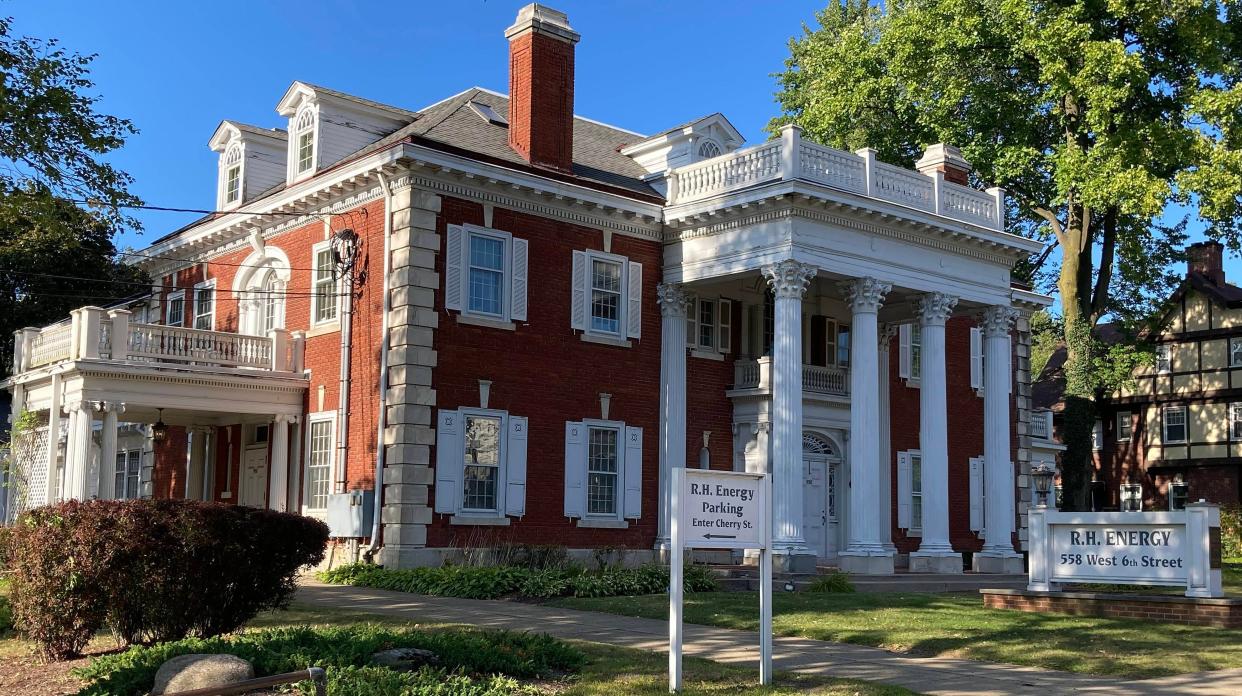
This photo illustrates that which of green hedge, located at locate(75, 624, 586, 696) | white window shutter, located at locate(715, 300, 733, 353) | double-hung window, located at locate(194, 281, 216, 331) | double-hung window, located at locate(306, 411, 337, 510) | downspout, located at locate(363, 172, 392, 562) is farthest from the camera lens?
double-hung window, located at locate(194, 281, 216, 331)

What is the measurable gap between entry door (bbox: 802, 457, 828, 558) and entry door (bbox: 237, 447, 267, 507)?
40.1ft

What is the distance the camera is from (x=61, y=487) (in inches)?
1032

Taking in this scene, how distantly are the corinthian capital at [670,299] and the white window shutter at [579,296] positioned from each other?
6.69 ft

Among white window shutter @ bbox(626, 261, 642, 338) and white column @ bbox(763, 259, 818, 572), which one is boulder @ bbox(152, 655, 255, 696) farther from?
white window shutter @ bbox(626, 261, 642, 338)

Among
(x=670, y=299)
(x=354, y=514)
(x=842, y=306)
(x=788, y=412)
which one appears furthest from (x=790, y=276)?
(x=354, y=514)

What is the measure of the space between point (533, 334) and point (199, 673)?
1603cm

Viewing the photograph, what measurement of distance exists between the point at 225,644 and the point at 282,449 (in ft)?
50.6

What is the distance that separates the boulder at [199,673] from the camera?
9.88 metres

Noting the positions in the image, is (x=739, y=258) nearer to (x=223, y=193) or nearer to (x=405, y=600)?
(x=405, y=600)

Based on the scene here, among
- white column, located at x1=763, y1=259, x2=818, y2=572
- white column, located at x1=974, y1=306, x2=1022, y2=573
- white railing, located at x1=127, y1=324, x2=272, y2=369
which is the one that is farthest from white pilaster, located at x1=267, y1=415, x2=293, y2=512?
white column, located at x1=974, y1=306, x2=1022, y2=573

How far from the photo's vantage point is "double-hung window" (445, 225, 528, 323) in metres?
24.6

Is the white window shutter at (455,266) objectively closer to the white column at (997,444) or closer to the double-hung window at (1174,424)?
the white column at (997,444)

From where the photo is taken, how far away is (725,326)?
97.3ft

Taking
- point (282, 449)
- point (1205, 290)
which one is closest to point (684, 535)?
point (282, 449)
